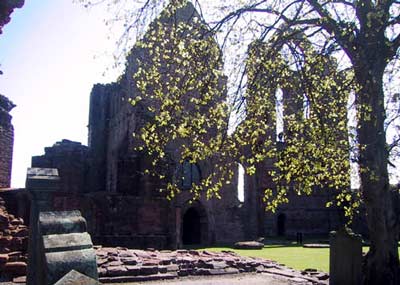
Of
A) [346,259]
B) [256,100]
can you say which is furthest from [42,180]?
[346,259]

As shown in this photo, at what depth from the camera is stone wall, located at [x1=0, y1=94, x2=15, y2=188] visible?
Answer: 57.0 feet

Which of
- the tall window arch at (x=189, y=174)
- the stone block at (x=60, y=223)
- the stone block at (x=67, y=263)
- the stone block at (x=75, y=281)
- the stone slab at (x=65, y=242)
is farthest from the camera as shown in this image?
the tall window arch at (x=189, y=174)

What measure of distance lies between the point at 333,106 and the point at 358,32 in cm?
138

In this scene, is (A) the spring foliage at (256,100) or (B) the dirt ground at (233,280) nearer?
(A) the spring foliage at (256,100)

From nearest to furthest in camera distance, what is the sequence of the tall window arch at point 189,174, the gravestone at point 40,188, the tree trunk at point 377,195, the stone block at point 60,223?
the stone block at point 60,223 < the gravestone at point 40,188 < the tree trunk at point 377,195 < the tall window arch at point 189,174

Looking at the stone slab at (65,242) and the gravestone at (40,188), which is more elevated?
the gravestone at (40,188)

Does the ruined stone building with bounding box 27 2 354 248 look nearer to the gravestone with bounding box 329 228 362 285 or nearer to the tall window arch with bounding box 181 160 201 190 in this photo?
the tall window arch with bounding box 181 160 201 190

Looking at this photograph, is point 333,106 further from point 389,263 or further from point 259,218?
point 259,218

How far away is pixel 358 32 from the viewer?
26.4 ft

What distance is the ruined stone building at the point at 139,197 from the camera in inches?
629

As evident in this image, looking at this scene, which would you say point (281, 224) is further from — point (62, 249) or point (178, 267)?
point (62, 249)

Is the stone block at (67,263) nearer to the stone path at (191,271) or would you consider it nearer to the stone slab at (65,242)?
the stone slab at (65,242)

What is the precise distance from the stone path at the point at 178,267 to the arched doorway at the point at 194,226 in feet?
42.4

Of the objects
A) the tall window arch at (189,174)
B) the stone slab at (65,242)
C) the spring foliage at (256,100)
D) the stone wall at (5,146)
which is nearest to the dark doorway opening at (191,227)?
the tall window arch at (189,174)
